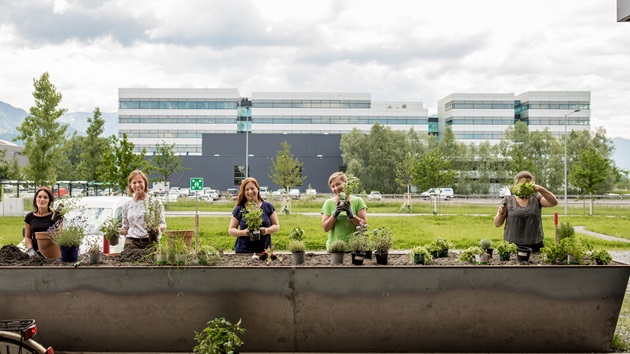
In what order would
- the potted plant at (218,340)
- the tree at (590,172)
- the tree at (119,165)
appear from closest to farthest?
the potted plant at (218,340)
the tree at (119,165)
the tree at (590,172)

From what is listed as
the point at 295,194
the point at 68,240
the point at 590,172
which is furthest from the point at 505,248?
the point at 295,194

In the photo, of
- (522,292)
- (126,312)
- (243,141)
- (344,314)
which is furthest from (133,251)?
(243,141)

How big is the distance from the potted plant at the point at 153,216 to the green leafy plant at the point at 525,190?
13.2 ft

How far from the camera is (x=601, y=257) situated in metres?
5.23

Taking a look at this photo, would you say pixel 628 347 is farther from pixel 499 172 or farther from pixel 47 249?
pixel 499 172

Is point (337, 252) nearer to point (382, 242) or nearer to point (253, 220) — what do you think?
point (382, 242)

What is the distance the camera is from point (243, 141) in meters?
68.0

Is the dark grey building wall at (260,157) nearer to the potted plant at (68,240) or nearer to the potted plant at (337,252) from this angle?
the potted plant at (68,240)

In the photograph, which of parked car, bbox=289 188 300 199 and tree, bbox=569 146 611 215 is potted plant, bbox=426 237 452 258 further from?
parked car, bbox=289 188 300 199

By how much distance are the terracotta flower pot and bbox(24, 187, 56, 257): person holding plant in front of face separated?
0.55 m

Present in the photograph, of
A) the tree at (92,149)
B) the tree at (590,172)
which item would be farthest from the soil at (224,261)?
the tree at (92,149)

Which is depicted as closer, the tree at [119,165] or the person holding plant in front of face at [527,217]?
the person holding plant in front of face at [527,217]

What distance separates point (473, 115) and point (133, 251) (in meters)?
82.7

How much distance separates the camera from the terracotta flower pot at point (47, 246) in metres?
5.58
